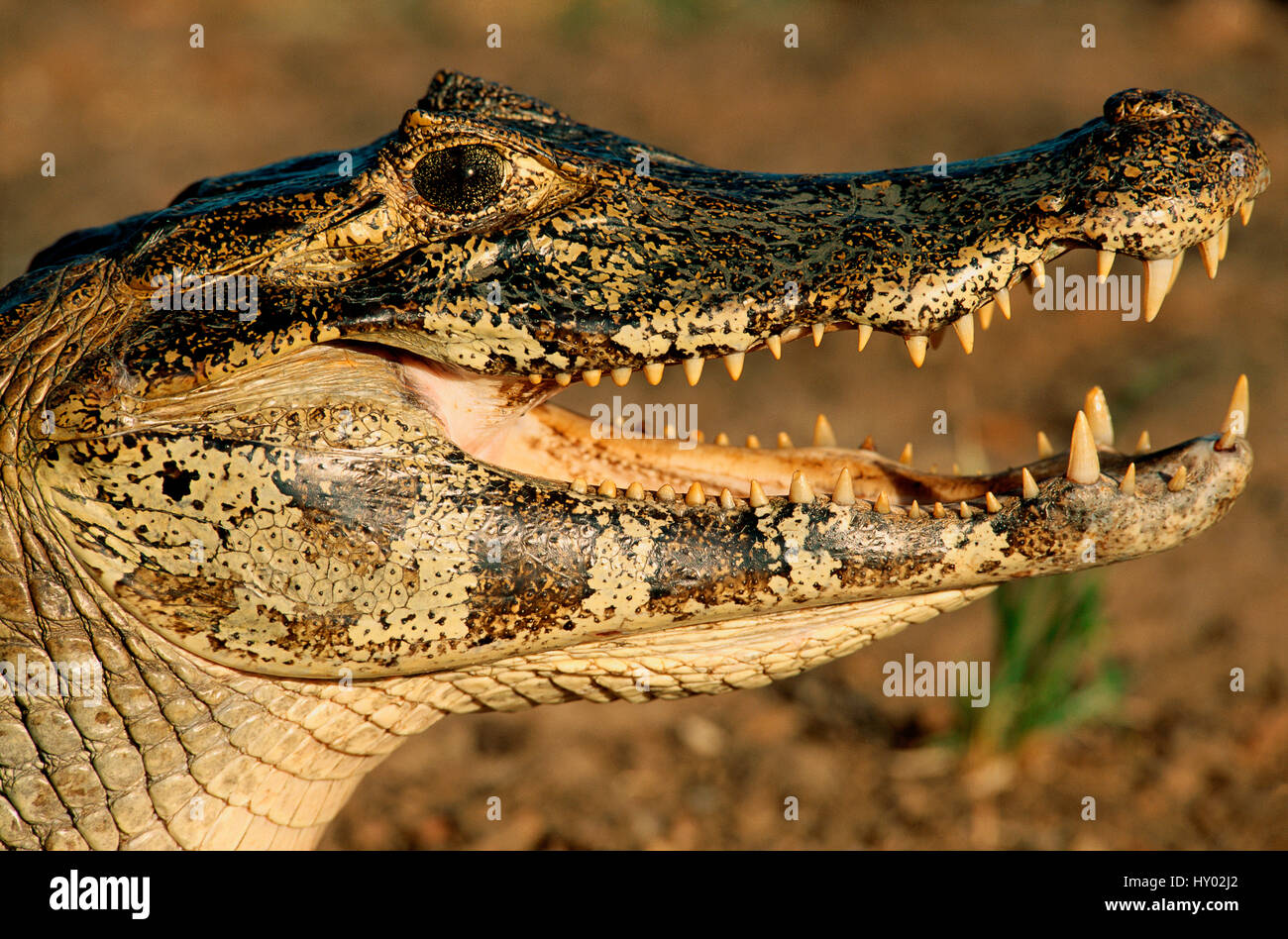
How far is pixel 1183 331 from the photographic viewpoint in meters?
5.93

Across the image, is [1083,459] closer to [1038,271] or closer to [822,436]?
[1038,271]

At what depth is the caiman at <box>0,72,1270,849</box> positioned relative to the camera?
188cm

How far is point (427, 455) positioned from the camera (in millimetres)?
1929

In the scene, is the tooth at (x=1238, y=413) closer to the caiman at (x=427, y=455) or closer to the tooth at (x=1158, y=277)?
the caiman at (x=427, y=455)

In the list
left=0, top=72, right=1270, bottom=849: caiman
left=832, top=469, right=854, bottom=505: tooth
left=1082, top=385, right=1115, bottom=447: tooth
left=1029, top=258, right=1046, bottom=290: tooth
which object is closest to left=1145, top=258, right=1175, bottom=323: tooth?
left=0, top=72, right=1270, bottom=849: caiman

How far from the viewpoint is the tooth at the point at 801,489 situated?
1.96m

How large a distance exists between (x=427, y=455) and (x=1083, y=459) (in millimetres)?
1166

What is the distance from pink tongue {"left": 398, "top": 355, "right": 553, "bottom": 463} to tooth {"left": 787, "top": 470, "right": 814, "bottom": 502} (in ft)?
1.75

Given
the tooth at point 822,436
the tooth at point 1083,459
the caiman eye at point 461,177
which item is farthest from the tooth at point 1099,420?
the caiman eye at point 461,177

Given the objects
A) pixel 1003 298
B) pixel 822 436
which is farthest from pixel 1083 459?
pixel 822 436

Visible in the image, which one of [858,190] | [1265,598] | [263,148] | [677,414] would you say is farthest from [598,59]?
[858,190]

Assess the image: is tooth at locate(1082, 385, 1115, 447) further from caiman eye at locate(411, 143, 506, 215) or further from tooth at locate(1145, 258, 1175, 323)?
caiman eye at locate(411, 143, 506, 215)

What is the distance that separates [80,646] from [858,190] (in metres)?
1.67

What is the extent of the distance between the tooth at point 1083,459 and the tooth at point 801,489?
464 millimetres
